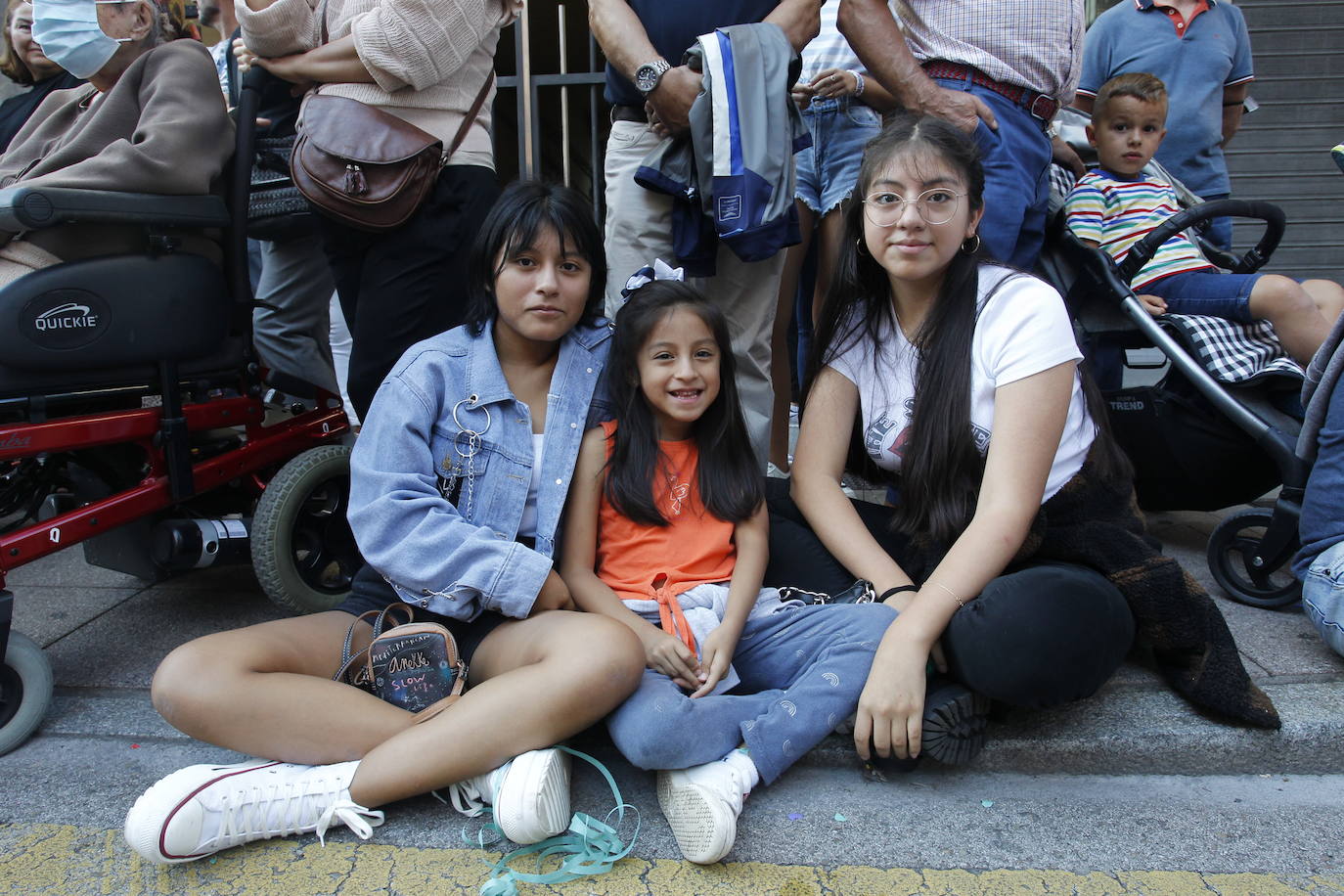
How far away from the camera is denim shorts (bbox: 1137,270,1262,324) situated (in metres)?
2.68

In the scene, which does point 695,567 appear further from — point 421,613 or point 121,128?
point 121,128

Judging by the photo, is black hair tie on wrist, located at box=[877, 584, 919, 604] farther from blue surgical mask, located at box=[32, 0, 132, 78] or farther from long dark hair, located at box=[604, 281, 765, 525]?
blue surgical mask, located at box=[32, 0, 132, 78]

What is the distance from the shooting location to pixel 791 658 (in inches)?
75.2

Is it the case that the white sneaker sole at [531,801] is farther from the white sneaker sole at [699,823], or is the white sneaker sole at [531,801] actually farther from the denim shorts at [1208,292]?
the denim shorts at [1208,292]

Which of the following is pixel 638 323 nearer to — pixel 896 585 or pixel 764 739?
pixel 896 585

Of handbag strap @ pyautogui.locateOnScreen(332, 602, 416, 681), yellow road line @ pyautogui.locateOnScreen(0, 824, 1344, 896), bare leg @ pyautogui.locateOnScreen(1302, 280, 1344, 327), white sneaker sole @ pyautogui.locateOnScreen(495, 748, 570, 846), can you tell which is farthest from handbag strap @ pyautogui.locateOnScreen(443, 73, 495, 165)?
bare leg @ pyautogui.locateOnScreen(1302, 280, 1344, 327)

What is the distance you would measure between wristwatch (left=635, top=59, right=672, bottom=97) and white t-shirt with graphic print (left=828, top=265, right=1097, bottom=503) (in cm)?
80

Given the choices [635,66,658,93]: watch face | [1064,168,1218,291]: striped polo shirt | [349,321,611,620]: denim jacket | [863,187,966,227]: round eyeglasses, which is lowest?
[349,321,611,620]: denim jacket

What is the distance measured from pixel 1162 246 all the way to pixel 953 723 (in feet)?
6.19

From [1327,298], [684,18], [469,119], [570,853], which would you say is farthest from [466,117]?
[1327,298]

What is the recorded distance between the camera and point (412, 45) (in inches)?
87.7

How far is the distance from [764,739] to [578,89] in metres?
5.54

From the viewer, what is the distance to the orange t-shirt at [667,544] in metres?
2.04

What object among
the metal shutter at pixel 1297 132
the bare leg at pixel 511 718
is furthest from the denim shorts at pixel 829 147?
the metal shutter at pixel 1297 132
